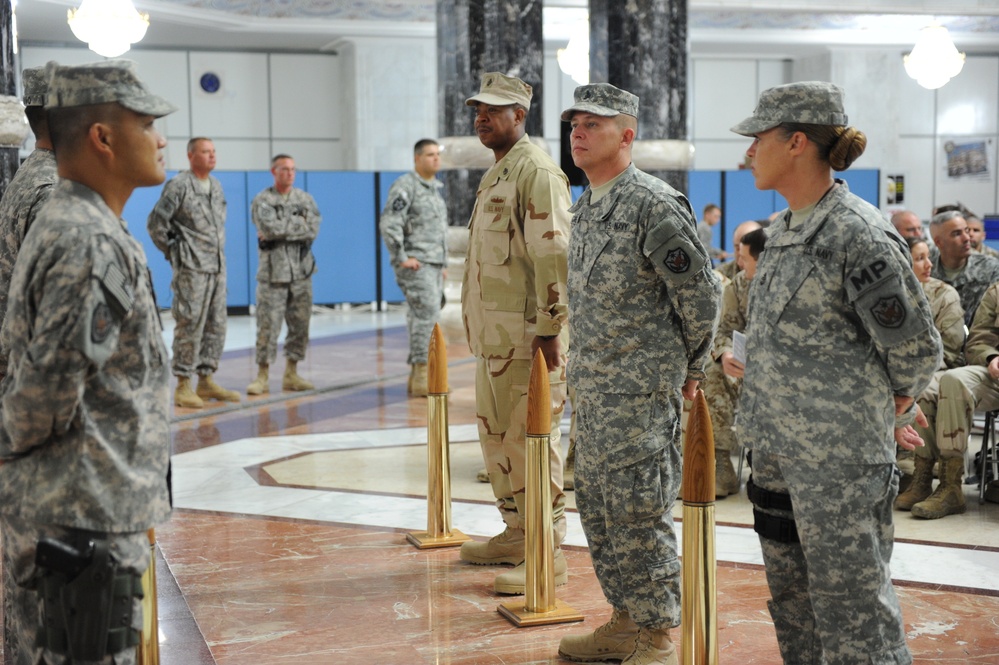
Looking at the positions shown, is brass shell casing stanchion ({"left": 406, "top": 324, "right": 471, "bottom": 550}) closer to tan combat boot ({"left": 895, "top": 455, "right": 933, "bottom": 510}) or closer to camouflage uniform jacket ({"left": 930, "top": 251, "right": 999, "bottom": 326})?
tan combat boot ({"left": 895, "top": 455, "right": 933, "bottom": 510})

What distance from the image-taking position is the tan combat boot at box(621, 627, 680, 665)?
10.8ft

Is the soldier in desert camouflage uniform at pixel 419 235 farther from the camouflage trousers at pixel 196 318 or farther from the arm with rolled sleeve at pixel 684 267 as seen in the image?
the arm with rolled sleeve at pixel 684 267

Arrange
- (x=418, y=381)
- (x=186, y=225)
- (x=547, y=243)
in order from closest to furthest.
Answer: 1. (x=547, y=243)
2. (x=186, y=225)
3. (x=418, y=381)

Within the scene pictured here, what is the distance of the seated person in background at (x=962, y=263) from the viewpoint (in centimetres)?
629

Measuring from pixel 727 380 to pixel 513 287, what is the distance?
77.3 inches

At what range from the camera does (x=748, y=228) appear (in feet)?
20.7

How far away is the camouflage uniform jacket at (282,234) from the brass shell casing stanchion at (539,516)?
17.7ft

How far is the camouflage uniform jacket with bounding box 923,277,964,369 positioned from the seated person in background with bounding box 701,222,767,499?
1016 millimetres

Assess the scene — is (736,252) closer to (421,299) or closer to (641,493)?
(421,299)

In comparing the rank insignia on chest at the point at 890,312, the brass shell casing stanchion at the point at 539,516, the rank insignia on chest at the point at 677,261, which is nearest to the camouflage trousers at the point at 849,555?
the rank insignia on chest at the point at 890,312

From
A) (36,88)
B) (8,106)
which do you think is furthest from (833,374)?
(8,106)

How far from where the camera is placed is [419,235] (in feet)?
28.5

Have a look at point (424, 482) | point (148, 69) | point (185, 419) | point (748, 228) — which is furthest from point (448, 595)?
point (148, 69)

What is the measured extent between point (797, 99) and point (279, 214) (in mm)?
6637
